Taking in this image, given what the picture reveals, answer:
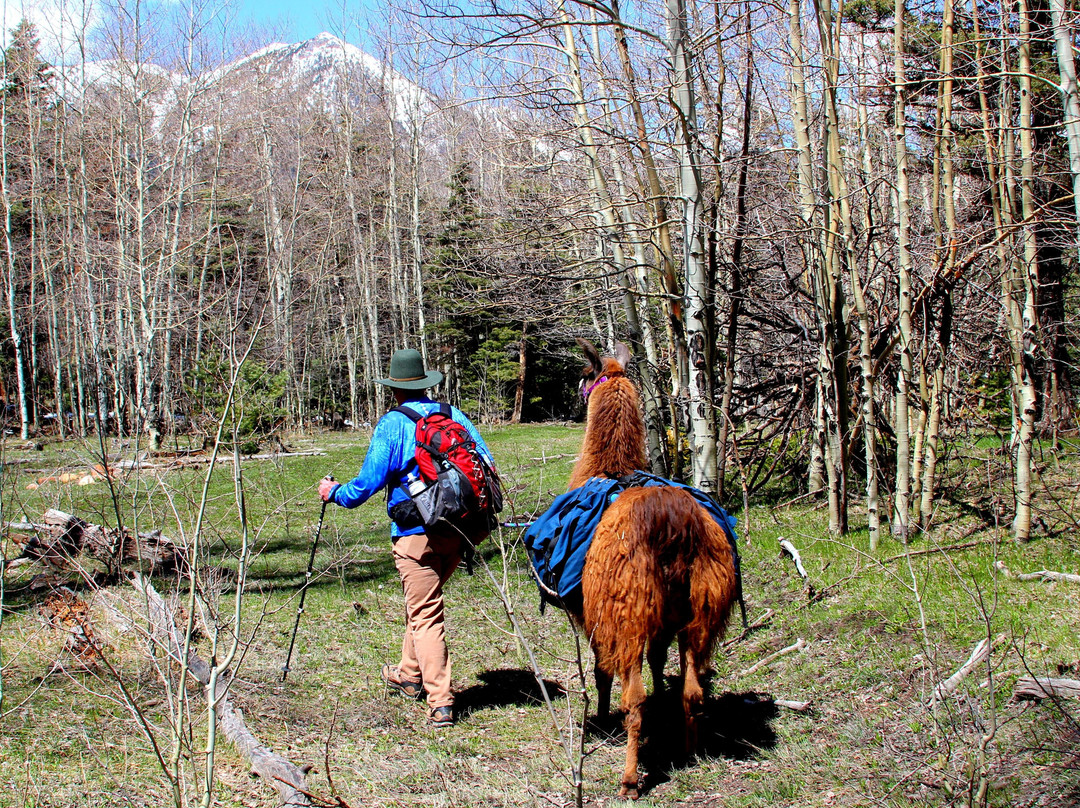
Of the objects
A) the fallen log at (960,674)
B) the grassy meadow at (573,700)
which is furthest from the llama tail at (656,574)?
the fallen log at (960,674)

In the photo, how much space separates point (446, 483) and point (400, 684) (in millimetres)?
1531

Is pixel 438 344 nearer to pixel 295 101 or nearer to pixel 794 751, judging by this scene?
pixel 295 101

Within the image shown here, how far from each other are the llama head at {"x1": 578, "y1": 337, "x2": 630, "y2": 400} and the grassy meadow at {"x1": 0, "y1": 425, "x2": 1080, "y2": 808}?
110cm

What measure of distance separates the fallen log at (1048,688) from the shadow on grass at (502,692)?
99.3 inches

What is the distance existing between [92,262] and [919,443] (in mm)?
24447

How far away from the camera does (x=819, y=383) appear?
8.55 m

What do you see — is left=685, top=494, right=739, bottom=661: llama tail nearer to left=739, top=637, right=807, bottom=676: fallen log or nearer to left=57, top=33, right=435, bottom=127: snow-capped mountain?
left=739, top=637, right=807, bottom=676: fallen log

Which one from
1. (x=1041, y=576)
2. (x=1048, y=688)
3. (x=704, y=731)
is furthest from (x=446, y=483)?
(x=1041, y=576)

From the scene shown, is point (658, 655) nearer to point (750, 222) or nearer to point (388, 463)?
point (388, 463)

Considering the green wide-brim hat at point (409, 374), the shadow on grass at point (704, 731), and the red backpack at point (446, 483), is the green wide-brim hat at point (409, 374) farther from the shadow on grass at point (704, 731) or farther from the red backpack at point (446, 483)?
the shadow on grass at point (704, 731)

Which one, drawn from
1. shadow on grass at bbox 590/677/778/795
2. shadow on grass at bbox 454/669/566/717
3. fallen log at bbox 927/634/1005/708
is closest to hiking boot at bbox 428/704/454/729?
shadow on grass at bbox 454/669/566/717

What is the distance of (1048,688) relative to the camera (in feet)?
12.7

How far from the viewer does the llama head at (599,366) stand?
495 centimetres

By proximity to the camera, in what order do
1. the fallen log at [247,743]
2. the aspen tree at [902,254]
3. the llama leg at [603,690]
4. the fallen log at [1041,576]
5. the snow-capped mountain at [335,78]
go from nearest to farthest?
the fallen log at [247,743], the llama leg at [603,690], the fallen log at [1041,576], the aspen tree at [902,254], the snow-capped mountain at [335,78]
